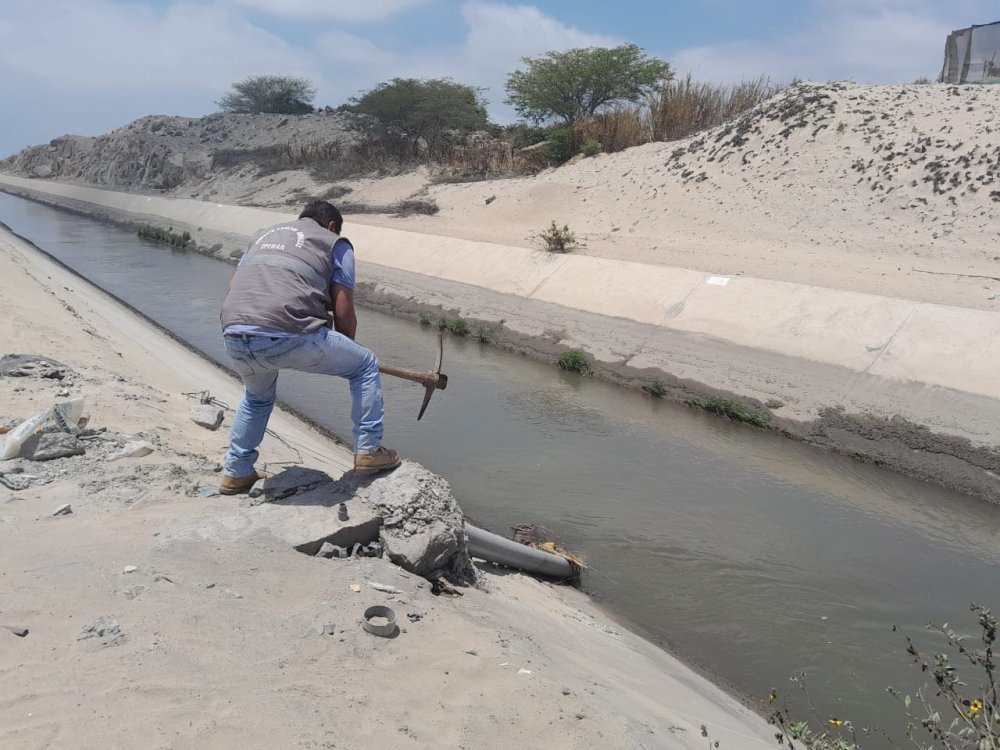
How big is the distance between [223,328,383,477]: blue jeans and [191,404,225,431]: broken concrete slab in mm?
1879

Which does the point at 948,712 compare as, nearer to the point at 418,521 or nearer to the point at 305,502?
the point at 418,521

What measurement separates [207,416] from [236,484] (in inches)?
80.4

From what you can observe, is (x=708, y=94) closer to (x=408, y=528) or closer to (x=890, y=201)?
(x=890, y=201)

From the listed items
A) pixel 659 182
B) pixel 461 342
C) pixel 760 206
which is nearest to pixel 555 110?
pixel 659 182

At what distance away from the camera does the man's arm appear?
12.8 feet

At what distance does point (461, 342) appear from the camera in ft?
44.0

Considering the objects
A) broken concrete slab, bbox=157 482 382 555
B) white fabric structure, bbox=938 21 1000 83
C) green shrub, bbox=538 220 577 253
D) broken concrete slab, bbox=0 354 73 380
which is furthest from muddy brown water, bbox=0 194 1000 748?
white fabric structure, bbox=938 21 1000 83

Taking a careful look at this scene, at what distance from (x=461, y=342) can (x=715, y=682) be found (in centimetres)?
943

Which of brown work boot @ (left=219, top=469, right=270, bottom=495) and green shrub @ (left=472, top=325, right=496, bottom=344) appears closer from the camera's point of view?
brown work boot @ (left=219, top=469, right=270, bottom=495)

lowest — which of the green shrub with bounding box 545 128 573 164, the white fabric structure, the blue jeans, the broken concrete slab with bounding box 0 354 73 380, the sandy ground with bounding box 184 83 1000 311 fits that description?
the broken concrete slab with bounding box 0 354 73 380

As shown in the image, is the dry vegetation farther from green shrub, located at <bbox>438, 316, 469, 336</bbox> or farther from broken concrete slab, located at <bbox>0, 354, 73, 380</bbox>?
broken concrete slab, located at <bbox>0, 354, 73, 380</bbox>

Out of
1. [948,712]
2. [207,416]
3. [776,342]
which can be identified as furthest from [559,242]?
[948,712]

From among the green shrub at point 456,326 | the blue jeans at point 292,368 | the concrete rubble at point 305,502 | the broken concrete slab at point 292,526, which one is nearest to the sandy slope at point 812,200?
the green shrub at point 456,326

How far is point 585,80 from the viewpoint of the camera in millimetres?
29453
